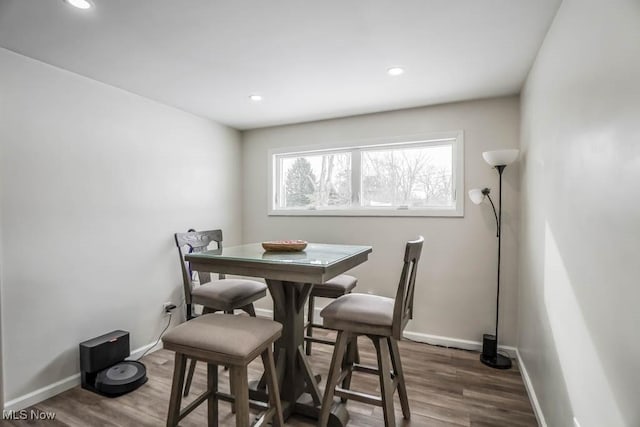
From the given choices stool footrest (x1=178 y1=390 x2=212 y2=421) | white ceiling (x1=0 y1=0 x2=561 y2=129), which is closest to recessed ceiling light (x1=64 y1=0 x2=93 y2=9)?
white ceiling (x1=0 y1=0 x2=561 y2=129)

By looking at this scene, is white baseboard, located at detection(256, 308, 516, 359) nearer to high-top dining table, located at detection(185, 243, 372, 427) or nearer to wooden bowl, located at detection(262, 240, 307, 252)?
high-top dining table, located at detection(185, 243, 372, 427)

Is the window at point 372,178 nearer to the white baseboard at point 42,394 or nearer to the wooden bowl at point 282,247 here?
the wooden bowl at point 282,247

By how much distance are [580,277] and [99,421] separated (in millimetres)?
2672

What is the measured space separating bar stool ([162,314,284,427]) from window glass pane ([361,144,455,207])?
2125 mm

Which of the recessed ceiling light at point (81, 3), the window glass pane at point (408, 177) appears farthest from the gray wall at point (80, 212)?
the window glass pane at point (408, 177)

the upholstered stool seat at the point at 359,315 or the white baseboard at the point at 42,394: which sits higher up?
the upholstered stool seat at the point at 359,315

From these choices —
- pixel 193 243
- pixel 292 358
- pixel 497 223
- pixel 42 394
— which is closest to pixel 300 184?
pixel 193 243

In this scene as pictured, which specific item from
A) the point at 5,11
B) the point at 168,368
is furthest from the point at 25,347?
the point at 5,11

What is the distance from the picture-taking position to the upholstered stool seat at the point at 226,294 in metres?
2.12

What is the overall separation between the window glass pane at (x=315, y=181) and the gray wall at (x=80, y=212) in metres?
1.09

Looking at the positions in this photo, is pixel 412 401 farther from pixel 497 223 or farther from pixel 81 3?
pixel 81 3

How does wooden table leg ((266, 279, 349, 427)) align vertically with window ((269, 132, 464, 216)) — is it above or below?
below

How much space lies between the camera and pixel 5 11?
1659 millimetres

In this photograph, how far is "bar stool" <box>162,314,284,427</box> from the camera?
140 centimetres
